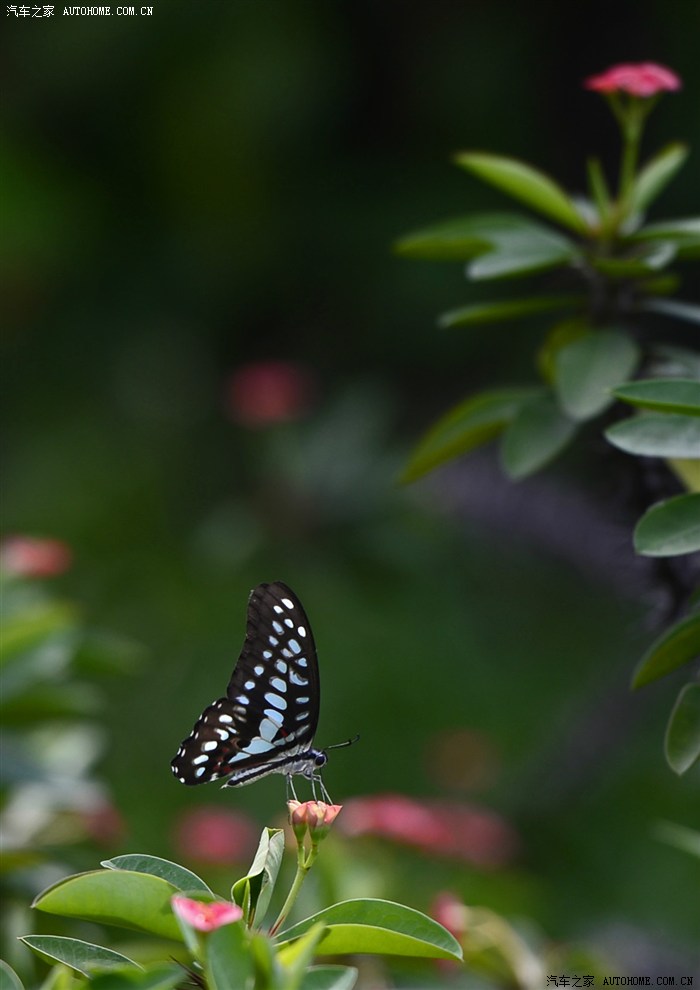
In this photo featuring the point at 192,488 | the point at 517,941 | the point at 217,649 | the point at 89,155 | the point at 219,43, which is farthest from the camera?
the point at 89,155

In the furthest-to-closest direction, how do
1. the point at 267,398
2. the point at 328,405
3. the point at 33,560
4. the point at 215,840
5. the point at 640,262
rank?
the point at 328,405 → the point at 267,398 → the point at 215,840 → the point at 33,560 → the point at 640,262

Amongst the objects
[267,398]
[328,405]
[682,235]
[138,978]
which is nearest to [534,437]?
A: [682,235]

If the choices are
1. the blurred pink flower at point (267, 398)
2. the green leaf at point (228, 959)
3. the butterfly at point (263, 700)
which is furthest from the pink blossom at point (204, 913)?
the blurred pink flower at point (267, 398)

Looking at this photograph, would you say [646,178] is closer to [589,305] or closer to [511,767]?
[589,305]

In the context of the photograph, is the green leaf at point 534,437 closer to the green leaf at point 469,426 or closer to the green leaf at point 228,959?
the green leaf at point 469,426

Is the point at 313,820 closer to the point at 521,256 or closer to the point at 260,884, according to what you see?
the point at 260,884

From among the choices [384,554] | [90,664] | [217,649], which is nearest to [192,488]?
[217,649]
